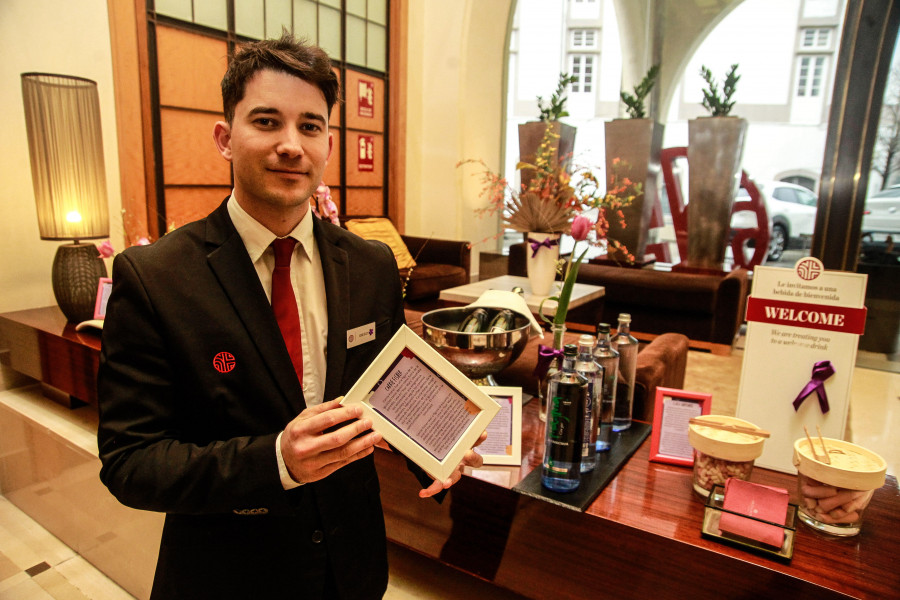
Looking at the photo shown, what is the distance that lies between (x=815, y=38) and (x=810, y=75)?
297 mm

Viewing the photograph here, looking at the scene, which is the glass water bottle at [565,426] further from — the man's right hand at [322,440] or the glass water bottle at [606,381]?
the man's right hand at [322,440]

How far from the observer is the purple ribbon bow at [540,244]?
3.28 meters

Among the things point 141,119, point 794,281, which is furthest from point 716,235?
point 141,119

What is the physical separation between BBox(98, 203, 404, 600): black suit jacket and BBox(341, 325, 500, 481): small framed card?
13 cm

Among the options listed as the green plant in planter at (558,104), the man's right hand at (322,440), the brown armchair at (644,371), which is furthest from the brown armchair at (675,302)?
the man's right hand at (322,440)

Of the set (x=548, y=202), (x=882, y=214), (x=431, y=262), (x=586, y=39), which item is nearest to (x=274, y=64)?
(x=548, y=202)

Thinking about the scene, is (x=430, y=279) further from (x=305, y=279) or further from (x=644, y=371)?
(x=305, y=279)

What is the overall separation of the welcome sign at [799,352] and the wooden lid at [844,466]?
13.5 inches

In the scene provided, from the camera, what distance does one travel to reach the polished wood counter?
104cm

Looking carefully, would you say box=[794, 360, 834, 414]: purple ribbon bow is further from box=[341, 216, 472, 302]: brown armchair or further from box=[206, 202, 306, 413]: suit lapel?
box=[341, 216, 472, 302]: brown armchair

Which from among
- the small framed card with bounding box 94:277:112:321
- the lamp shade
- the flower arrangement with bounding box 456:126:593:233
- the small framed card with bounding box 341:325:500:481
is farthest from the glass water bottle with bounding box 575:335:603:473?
the lamp shade

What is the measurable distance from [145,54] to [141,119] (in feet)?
1.34

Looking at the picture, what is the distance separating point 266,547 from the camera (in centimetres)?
92

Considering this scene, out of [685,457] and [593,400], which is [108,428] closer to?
[593,400]
